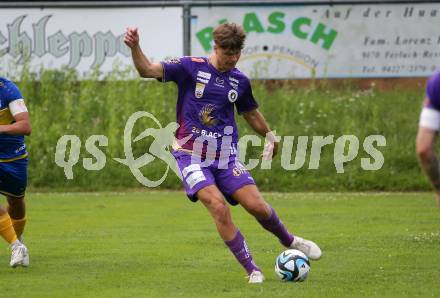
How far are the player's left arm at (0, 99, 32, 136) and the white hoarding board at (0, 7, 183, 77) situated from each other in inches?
481

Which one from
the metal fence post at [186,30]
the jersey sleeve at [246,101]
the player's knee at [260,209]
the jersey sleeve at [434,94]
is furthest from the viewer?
the metal fence post at [186,30]

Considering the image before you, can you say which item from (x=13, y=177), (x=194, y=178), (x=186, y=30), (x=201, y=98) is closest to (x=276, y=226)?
(x=194, y=178)

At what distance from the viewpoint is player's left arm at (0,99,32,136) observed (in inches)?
379

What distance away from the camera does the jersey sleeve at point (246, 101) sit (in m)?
9.09

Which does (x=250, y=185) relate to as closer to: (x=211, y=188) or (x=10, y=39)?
(x=211, y=188)

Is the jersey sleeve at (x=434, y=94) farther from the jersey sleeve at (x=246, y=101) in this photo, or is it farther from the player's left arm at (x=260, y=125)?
the player's left arm at (x=260, y=125)

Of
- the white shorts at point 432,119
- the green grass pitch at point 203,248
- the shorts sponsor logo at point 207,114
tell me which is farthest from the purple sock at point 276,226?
the white shorts at point 432,119

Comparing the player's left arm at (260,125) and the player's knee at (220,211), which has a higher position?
the player's left arm at (260,125)

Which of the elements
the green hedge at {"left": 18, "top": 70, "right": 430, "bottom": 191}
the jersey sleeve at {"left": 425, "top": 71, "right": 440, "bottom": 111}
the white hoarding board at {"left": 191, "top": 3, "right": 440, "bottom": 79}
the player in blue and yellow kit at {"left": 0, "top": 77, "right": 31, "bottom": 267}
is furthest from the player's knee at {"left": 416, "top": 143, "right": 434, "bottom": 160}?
the white hoarding board at {"left": 191, "top": 3, "right": 440, "bottom": 79}

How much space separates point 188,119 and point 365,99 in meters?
13.4

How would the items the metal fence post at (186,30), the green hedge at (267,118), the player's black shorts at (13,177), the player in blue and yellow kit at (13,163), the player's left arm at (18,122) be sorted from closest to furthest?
the player's left arm at (18,122), the player in blue and yellow kit at (13,163), the player's black shorts at (13,177), the green hedge at (267,118), the metal fence post at (186,30)

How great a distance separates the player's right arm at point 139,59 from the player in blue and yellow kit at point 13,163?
177cm

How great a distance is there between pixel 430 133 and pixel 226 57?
273 cm

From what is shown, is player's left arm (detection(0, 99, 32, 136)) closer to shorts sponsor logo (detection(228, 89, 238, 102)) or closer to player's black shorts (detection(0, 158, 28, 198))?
player's black shorts (detection(0, 158, 28, 198))
